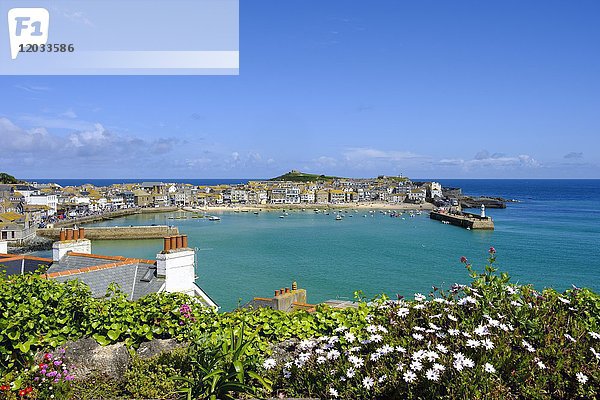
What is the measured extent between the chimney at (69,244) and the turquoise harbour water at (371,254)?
14.3 m

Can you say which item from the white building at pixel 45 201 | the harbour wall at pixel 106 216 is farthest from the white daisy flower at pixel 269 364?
the white building at pixel 45 201

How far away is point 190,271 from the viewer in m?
10.8

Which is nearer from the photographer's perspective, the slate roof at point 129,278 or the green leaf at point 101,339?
the green leaf at point 101,339

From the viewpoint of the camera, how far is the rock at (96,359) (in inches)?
149

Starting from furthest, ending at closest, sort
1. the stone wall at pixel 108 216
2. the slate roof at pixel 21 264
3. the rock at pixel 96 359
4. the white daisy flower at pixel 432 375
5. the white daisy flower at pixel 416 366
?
the stone wall at pixel 108 216 < the slate roof at pixel 21 264 < the rock at pixel 96 359 < the white daisy flower at pixel 416 366 < the white daisy flower at pixel 432 375

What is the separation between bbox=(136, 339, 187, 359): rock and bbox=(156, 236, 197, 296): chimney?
237 inches

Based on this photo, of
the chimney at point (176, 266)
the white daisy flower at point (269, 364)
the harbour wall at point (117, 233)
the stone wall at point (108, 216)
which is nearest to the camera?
the white daisy flower at point (269, 364)

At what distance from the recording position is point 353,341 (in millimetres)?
3480

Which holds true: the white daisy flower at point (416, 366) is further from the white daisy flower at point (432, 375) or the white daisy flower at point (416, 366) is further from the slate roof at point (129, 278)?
the slate roof at point (129, 278)

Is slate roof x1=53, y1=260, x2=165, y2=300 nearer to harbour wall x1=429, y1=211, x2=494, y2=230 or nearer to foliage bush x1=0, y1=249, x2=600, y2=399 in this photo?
foliage bush x1=0, y1=249, x2=600, y2=399

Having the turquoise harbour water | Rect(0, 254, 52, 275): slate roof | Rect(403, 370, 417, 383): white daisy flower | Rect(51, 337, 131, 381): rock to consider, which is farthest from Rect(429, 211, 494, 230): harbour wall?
Rect(403, 370, 417, 383): white daisy flower

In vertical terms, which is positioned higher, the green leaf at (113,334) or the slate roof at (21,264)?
the green leaf at (113,334)

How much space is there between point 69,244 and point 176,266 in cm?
330

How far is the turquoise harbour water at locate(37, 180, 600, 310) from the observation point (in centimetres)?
3334
